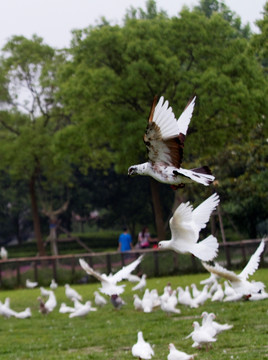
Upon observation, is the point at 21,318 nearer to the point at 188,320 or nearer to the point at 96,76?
the point at 188,320

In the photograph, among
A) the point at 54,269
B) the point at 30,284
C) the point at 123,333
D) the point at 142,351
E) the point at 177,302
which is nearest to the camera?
the point at 142,351

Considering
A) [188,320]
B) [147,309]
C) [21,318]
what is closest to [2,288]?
[21,318]

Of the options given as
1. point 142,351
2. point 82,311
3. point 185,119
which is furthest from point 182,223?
point 82,311

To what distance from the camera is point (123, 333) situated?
14.5 meters

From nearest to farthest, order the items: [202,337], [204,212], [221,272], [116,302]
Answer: [204,212], [221,272], [202,337], [116,302]

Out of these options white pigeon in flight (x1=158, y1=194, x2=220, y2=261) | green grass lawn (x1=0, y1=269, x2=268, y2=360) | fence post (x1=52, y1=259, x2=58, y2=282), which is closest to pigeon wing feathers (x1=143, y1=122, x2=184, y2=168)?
white pigeon in flight (x1=158, y1=194, x2=220, y2=261)

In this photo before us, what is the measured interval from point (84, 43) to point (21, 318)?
15.3m

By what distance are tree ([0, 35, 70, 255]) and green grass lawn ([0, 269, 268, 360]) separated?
752 inches

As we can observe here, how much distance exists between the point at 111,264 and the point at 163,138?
19845mm

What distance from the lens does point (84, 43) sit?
31.6 meters

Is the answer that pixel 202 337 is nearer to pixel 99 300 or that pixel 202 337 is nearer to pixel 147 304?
pixel 147 304

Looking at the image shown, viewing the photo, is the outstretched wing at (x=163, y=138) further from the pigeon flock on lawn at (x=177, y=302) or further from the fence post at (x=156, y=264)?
the fence post at (x=156, y=264)

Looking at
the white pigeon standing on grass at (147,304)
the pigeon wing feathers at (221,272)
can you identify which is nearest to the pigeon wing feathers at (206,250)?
the pigeon wing feathers at (221,272)

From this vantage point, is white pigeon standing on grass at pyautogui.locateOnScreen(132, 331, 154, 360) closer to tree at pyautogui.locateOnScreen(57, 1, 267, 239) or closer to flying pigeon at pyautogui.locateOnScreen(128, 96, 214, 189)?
flying pigeon at pyautogui.locateOnScreen(128, 96, 214, 189)
